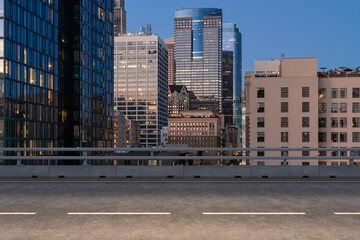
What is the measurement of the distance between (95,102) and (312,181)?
59.7 metres

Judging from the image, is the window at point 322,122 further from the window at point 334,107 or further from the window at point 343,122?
the window at point 343,122

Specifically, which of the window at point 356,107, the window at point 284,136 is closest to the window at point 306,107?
the window at point 284,136

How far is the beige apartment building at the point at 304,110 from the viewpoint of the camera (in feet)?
237

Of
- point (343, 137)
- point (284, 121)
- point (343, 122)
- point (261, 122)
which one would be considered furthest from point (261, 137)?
point (343, 122)

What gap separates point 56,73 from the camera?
60594 millimetres

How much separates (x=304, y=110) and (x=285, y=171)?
61378 mm

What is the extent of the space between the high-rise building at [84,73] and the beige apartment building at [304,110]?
32.0 m

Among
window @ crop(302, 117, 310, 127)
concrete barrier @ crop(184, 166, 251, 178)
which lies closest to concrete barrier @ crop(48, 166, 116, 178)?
concrete barrier @ crop(184, 166, 251, 178)

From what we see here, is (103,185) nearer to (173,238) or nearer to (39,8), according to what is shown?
(173,238)

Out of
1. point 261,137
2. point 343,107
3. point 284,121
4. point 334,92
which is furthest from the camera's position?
point 261,137

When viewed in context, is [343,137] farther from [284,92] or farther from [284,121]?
[284,92]

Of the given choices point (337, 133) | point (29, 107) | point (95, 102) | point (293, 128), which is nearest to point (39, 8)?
point (29, 107)

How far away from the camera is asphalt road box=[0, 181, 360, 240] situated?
682cm

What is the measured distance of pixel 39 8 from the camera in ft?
181
